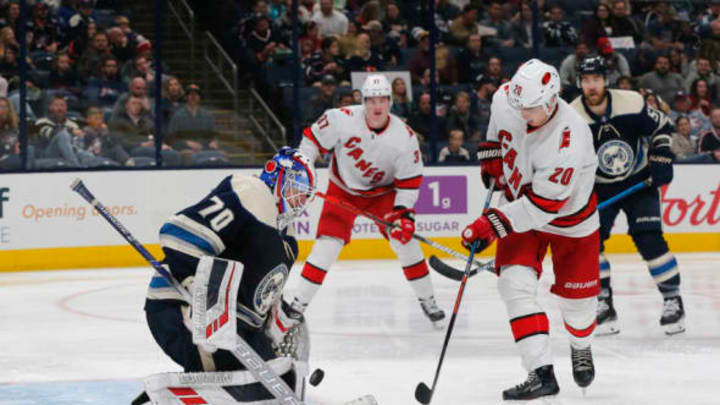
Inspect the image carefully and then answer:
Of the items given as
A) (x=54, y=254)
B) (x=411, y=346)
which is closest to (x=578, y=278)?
(x=411, y=346)

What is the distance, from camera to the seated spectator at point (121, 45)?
849 centimetres

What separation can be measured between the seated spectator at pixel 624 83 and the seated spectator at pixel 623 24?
0.62m

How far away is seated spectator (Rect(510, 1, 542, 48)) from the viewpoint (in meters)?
Answer: 9.42

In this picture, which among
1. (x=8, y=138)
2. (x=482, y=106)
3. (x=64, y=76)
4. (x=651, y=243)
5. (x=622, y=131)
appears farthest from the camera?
(x=482, y=106)

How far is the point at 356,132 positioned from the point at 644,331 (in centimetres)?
174

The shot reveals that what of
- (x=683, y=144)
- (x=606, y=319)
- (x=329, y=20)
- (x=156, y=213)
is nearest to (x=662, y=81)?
(x=683, y=144)

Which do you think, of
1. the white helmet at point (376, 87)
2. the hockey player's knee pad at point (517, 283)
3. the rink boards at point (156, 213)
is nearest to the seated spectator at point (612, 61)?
the rink boards at point (156, 213)

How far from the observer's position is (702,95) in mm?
9445

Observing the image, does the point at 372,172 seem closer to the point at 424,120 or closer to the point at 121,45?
the point at 424,120

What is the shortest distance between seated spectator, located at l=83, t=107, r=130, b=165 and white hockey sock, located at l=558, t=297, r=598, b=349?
4897 millimetres

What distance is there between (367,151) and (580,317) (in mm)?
1809

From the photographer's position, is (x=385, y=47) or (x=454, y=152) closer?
(x=454, y=152)

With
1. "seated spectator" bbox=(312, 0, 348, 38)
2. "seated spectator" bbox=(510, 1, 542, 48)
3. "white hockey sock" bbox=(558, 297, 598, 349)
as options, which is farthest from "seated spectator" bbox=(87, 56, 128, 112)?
"white hockey sock" bbox=(558, 297, 598, 349)

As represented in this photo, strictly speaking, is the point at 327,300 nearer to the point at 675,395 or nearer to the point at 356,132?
the point at 356,132
